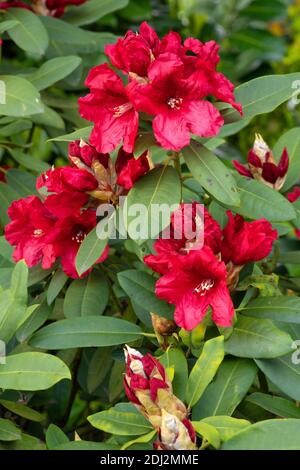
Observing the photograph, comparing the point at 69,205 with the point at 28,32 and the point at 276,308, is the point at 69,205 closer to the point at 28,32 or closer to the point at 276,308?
the point at 276,308

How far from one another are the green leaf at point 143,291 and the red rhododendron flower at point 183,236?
85mm

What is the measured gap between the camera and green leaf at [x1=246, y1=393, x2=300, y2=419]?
132 centimetres

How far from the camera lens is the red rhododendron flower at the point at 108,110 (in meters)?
1.29

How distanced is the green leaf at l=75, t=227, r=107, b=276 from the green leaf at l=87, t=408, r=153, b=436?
245 millimetres

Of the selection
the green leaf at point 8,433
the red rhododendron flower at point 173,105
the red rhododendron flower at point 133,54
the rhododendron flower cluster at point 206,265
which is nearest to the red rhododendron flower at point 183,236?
the rhododendron flower cluster at point 206,265

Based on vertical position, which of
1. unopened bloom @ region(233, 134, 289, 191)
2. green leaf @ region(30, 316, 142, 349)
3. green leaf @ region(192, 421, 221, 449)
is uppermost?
unopened bloom @ region(233, 134, 289, 191)

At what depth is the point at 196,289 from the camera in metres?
1.29

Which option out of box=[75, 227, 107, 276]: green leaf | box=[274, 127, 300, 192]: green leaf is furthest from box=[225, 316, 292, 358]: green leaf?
box=[274, 127, 300, 192]: green leaf

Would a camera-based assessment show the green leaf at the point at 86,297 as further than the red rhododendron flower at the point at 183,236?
Yes

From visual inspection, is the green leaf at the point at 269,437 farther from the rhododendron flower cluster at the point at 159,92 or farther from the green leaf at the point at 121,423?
the rhododendron flower cluster at the point at 159,92

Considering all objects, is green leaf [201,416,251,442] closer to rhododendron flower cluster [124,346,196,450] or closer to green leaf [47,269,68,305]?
rhododendron flower cluster [124,346,196,450]

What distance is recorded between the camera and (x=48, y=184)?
1375 mm

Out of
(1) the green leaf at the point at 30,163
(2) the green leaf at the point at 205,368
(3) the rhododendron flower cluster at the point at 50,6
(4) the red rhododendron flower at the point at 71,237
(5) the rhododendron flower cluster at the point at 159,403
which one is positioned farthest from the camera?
(3) the rhododendron flower cluster at the point at 50,6
